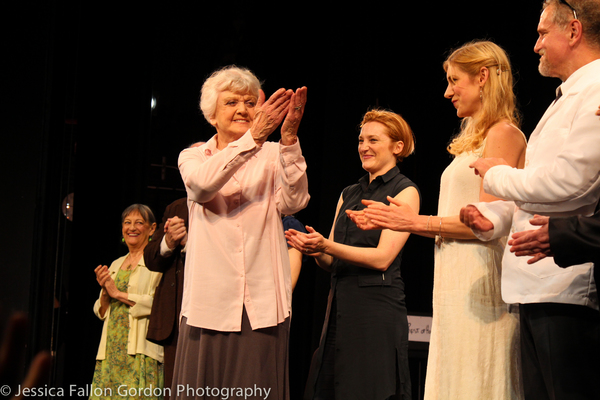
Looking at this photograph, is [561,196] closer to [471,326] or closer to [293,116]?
[471,326]

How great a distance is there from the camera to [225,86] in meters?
2.34

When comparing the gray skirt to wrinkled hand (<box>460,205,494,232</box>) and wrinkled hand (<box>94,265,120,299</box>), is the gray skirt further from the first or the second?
wrinkled hand (<box>94,265,120,299</box>)

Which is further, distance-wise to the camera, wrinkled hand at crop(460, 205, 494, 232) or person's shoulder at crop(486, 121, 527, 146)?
person's shoulder at crop(486, 121, 527, 146)

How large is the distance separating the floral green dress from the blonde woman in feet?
6.22

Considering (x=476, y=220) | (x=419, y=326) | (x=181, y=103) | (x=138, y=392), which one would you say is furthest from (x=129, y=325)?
(x=476, y=220)

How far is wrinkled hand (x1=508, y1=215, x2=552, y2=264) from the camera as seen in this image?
1519 millimetres

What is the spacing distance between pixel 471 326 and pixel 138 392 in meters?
2.12

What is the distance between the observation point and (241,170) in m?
2.20

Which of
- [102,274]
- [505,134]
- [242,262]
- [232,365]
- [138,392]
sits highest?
[505,134]

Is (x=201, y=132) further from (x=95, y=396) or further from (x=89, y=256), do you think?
(x=95, y=396)

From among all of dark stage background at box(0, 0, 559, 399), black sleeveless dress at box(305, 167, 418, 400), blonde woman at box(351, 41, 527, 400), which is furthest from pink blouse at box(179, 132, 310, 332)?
dark stage background at box(0, 0, 559, 399)

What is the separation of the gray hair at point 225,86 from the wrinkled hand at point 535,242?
1.24m

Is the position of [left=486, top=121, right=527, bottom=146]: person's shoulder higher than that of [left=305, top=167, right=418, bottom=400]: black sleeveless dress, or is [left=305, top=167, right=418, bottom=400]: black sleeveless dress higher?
[left=486, top=121, right=527, bottom=146]: person's shoulder

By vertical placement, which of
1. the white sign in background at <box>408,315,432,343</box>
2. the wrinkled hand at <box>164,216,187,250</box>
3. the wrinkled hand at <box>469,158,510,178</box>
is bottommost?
the white sign in background at <box>408,315,432,343</box>
